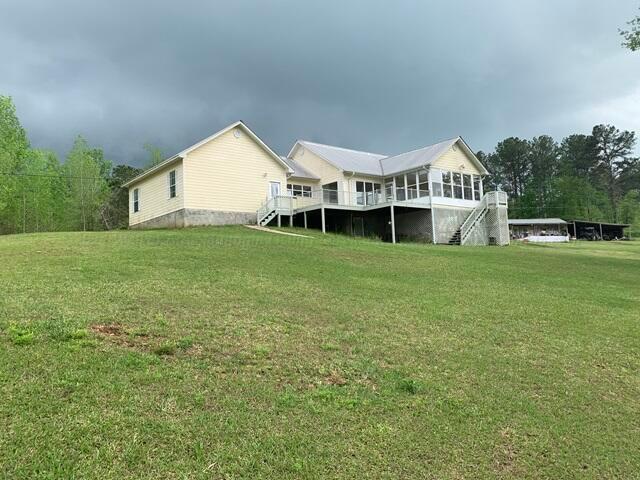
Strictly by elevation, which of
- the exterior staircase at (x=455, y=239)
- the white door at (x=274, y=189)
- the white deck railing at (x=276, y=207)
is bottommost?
the exterior staircase at (x=455, y=239)

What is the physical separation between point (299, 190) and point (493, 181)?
70.9 metres

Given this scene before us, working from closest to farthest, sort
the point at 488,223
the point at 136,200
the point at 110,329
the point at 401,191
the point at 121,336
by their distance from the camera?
the point at 121,336 → the point at 110,329 → the point at 136,200 → the point at 401,191 → the point at 488,223

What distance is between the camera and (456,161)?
3238 centimetres

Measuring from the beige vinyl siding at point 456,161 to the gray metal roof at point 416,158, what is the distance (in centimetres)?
40

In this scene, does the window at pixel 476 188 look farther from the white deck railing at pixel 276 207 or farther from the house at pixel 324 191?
the white deck railing at pixel 276 207

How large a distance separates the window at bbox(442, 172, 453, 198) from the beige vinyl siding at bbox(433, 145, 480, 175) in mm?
447

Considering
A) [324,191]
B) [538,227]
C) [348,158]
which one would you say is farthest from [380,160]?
[538,227]

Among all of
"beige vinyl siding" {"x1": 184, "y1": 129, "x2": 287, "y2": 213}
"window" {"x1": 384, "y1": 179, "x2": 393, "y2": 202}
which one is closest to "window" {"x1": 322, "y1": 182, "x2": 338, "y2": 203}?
"window" {"x1": 384, "y1": 179, "x2": 393, "y2": 202}

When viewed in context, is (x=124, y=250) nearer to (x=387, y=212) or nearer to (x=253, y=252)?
(x=253, y=252)

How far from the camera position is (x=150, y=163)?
5169cm

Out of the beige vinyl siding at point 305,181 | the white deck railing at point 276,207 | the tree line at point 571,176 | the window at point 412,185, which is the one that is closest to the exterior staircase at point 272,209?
the white deck railing at point 276,207

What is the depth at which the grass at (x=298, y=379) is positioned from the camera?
149 inches

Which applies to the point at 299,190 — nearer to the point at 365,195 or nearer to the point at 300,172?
the point at 300,172

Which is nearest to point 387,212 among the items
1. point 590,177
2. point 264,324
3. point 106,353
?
point 264,324
